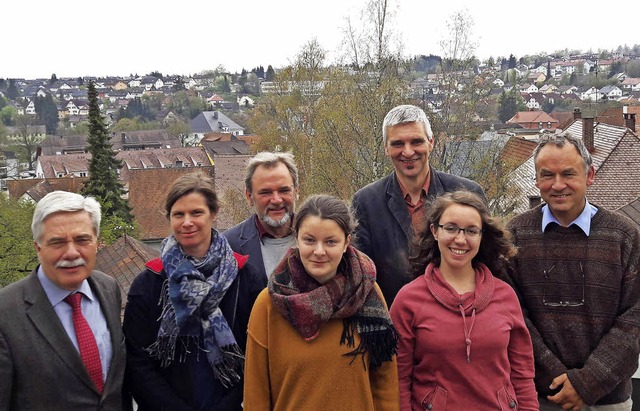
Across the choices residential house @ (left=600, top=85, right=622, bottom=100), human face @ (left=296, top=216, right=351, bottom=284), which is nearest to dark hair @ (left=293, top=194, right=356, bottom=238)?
human face @ (left=296, top=216, right=351, bottom=284)

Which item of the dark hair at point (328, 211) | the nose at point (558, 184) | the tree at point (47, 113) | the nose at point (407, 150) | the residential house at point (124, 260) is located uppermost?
the nose at point (407, 150)

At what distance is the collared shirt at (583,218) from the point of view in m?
2.98

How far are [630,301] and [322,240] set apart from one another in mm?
1526

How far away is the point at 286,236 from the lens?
3418mm

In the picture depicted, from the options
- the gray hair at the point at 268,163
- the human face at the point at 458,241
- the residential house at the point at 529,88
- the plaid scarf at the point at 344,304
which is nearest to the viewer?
the plaid scarf at the point at 344,304

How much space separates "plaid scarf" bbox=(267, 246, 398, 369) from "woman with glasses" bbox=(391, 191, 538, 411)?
182mm

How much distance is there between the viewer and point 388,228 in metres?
3.32

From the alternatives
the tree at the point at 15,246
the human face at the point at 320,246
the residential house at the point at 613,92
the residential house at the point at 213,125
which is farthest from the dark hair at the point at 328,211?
the residential house at the point at 613,92

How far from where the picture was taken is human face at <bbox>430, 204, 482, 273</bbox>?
109 inches

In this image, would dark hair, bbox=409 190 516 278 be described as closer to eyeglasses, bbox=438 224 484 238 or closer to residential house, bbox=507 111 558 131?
eyeglasses, bbox=438 224 484 238

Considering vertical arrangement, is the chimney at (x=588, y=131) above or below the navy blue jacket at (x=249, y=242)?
below

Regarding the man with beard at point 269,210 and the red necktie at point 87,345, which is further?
the man with beard at point 269,210

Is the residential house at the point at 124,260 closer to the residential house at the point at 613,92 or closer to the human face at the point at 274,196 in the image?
the human face at the point at 274,196

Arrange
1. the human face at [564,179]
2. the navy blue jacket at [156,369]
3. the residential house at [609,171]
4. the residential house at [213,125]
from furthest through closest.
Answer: the residential house at [213,125] < the residential house at [609,171] < the human face at [564,179] < the navy blue jacket at [156,369]
